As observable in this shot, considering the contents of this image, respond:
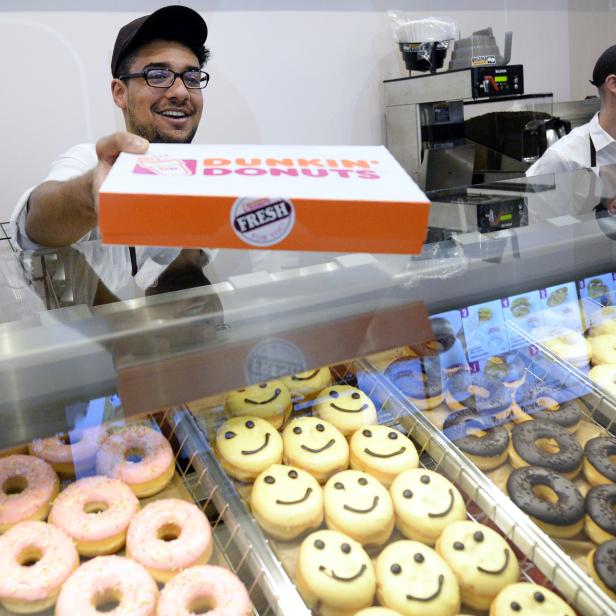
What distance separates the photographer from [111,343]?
1023 mm

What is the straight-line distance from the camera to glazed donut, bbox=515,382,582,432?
3.77ft

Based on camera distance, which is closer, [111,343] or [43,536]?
[43,536]

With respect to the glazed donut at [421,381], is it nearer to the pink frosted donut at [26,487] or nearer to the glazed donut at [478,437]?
the glazed donut at [478,437]

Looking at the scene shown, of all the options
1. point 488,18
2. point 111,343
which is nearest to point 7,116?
point 111,343

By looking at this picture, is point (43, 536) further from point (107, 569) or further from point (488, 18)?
point (488, 18)

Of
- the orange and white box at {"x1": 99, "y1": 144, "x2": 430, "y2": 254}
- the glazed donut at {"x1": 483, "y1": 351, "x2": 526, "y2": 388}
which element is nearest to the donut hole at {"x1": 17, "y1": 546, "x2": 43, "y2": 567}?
the orange and white box at {"x1": 99, "y1": 144, "x2": 430, "y2": 254}

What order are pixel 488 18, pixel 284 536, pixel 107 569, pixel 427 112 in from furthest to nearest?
pixel 488 18
pixel 427 112
pixel 284 536
pixel 107 569

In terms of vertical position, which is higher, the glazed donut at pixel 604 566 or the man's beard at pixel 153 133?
the man's beard at pixel 153 133

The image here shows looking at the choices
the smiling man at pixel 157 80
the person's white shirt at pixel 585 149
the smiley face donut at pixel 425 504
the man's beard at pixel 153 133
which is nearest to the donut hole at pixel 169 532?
the smiley face donut at pixel 425 504

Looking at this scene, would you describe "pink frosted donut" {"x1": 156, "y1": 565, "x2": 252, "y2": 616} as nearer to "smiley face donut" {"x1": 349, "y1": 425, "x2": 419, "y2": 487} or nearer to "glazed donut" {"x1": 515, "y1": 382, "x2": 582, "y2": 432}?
"smiley face donut" {"x1": 349, "y1": 425, "x2": 419, "y2": 487}

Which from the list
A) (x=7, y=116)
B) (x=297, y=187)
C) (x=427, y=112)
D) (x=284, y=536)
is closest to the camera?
(x=297, y=187)

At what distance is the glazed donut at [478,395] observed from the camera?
1162 mm

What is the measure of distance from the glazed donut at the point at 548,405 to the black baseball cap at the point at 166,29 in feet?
4.63

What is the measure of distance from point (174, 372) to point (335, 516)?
0.32 m
